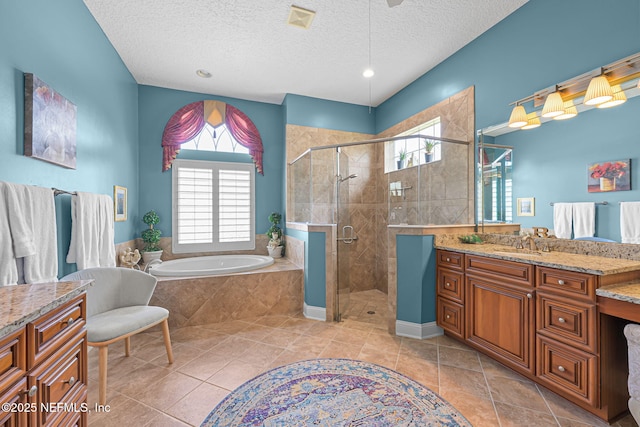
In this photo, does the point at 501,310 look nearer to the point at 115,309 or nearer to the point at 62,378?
the point at 62,378

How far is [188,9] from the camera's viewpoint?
2.38m

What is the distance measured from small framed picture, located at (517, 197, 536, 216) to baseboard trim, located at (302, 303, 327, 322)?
220cm

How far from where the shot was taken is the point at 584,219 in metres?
1.96

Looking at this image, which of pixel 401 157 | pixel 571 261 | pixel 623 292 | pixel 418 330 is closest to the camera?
pixel 623 292

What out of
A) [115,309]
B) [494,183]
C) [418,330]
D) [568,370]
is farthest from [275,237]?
[568,370]

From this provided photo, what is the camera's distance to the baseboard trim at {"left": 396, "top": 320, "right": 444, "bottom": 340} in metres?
2.59

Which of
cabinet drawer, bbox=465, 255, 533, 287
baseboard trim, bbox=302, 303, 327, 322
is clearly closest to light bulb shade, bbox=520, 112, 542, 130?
cabinet drawer, bbox=465, 255, 533, 287

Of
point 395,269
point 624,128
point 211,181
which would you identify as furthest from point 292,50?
point 624,128

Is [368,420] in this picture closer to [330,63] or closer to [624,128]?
[624,128]

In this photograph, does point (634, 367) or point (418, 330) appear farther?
point (418, 330)

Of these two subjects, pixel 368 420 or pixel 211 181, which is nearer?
pixel 368 420

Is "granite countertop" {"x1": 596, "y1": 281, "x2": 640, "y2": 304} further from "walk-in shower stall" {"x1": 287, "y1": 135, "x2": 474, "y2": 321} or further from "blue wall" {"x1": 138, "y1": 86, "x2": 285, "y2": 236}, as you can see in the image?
"blue wall" {"x1": 138, "y1": 86, "x2": 285, "y2": 236}

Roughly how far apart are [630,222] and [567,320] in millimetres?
806

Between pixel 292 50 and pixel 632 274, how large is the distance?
11.3 feet
